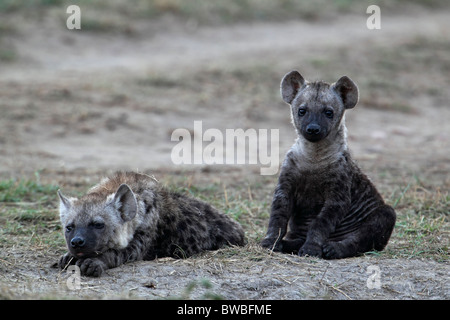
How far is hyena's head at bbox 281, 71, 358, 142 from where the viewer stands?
18.9 ft

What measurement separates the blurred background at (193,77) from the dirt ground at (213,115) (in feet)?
0.11

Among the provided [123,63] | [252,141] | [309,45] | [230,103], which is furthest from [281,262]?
[309,45]

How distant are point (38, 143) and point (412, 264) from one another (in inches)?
235

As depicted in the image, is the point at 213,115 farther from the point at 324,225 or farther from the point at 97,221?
the point at 97,221

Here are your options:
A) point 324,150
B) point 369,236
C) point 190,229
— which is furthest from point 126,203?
point 369,236

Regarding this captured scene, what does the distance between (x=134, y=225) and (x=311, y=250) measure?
1.34 m

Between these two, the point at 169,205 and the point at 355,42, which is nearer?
the point at 169,205

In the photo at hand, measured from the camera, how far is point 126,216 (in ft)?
17.6

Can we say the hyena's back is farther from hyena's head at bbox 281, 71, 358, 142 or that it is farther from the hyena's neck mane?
hyena's head at bbox 281, 71, 358, 142

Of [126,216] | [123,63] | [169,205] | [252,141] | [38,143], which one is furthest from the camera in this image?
[123,63]

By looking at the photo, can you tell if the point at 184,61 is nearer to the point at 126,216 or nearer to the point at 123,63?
the point at 123,63

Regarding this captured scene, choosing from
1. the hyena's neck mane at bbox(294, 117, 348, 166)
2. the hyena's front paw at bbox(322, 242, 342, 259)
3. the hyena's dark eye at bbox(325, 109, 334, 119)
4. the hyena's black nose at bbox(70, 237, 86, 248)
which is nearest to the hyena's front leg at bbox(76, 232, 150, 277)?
the hyena's black nose at bbox(70, 237, 86, 248)

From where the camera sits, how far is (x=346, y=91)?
602cm

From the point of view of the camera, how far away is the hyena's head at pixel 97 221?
5.10 metres
